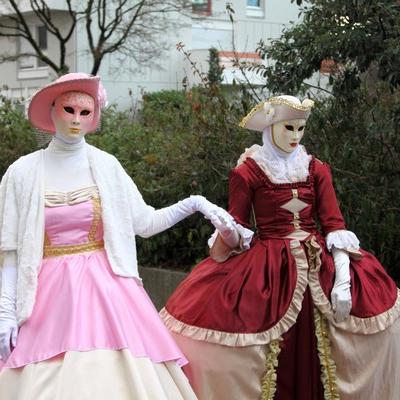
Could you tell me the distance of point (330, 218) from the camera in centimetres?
452

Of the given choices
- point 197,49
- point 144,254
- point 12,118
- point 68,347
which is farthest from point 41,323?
point 197,49

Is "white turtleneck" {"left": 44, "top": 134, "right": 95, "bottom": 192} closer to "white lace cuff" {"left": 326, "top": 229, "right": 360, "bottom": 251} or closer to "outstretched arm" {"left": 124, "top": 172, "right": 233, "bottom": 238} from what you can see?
"outstretched arm" {"left": 124, "top": 172, "right": 233, "bottom": 238}

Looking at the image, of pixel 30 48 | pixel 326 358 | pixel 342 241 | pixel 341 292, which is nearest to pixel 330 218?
pixel 342 241

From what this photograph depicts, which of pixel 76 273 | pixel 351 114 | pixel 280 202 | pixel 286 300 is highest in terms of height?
pixel 351 114

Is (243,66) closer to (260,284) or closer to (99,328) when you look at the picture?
(260,284)

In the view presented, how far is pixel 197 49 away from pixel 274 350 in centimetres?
1785

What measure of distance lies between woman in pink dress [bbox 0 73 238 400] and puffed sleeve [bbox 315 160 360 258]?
62cm

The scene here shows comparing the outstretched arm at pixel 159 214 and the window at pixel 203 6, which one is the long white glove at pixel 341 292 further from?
the window at pixel 203 6

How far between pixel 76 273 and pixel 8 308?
1.09 ft

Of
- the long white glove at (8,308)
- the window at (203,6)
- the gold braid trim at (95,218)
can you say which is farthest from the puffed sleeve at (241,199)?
the window at (203,6)

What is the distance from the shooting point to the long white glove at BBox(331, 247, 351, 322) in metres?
4.23

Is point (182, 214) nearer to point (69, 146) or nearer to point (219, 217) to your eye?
point (219, 217)

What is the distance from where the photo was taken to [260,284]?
430 cm

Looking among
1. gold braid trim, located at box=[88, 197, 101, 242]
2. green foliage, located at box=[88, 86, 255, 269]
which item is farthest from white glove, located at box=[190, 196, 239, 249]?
green foliage, located at box=[88, 86, 255, 269]
